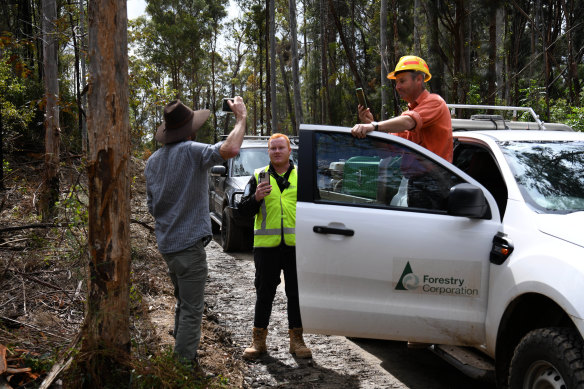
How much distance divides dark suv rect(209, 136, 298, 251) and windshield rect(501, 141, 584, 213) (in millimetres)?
5660

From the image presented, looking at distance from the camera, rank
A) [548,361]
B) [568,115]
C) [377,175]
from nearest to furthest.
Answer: [548,361]
[377,175]
[568,115]

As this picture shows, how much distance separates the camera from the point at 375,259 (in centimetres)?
362

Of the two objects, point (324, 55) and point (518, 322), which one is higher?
point (324, 55)

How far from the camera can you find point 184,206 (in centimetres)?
392

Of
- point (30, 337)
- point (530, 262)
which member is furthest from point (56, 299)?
point (530, 262)

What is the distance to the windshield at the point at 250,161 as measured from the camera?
10.2 metres

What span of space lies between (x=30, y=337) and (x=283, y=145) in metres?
2.54

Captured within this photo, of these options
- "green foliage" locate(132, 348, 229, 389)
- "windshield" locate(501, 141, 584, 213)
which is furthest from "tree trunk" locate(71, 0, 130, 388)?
"windshield" locate(501, 141, 584, 213)

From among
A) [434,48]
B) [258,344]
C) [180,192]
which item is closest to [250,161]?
[258,344]

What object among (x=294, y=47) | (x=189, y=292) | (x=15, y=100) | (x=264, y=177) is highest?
(x=294, y=47)

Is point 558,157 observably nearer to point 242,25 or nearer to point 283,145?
point 283,145

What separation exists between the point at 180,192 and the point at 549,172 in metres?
2.53

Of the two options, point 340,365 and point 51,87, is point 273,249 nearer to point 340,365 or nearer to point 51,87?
point 340,365

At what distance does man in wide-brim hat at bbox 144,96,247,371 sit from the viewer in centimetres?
390
